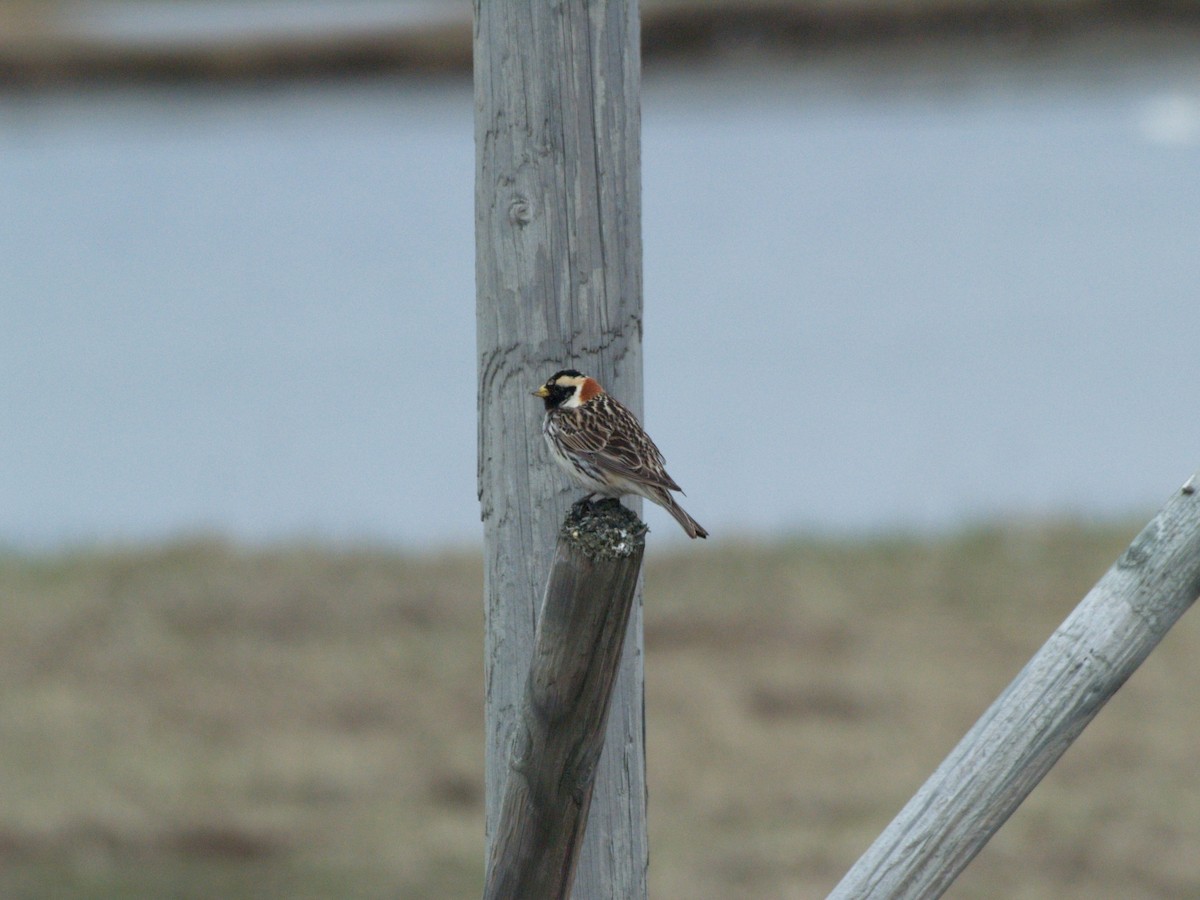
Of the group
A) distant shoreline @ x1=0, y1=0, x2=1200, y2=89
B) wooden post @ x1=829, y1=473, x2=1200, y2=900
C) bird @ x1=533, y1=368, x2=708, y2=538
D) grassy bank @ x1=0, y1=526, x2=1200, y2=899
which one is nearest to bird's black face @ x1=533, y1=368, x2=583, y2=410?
bird @ x1=533, y1=368, x2=708, y2=538

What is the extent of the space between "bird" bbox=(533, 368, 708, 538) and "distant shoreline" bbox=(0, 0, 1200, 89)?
15.3 metres

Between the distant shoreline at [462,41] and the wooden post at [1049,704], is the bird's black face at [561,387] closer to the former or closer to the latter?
the wooden post at [1049,704]

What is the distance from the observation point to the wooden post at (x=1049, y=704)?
3.02 meters

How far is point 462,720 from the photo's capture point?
8188 mm

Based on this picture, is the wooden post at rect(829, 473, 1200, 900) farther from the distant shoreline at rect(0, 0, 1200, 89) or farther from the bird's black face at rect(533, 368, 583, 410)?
the distant shoreline at rect(0, 0, 1200, 89)

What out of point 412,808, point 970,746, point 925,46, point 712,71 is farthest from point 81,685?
point 925,46

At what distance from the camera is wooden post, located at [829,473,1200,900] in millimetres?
3016

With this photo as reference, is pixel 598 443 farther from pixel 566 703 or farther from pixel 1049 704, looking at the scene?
pixel 1049 704

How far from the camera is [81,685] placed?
840 centimetres

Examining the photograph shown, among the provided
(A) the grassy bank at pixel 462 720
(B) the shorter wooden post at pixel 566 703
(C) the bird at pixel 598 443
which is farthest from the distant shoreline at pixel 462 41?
(B) the shorter wooden post at pixel 566 703

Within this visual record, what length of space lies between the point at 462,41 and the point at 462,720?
11.5m

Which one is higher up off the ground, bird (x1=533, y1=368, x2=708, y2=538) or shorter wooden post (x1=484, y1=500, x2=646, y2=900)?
bird (x1=533, y1=368, x2=708, y2=538)

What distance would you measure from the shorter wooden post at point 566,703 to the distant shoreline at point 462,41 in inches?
617

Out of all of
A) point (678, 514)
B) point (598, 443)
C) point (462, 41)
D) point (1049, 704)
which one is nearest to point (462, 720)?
point (678, 514)
